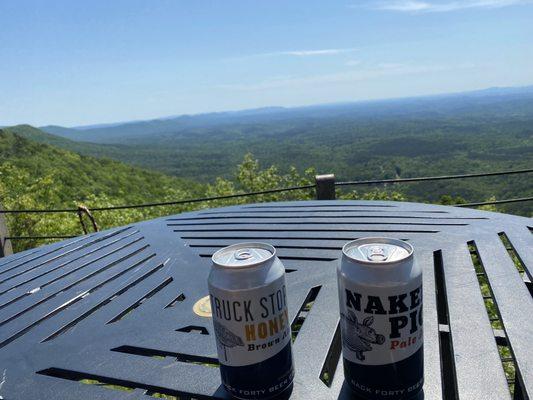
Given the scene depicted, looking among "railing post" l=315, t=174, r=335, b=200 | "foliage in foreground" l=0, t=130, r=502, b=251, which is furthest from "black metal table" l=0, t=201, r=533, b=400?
"foliage in foreground" l=0, t=130, r=502, b=251

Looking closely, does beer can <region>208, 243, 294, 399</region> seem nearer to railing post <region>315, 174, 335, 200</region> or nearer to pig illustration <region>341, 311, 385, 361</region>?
pig illustration <region>341, 311, 385, 361</region>

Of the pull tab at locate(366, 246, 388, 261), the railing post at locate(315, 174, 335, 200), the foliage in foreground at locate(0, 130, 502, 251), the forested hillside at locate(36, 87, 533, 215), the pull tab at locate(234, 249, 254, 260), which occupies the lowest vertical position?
the forested hillside at locate(36, 87, 533, 215)

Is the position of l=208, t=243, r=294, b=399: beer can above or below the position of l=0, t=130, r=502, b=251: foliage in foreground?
above

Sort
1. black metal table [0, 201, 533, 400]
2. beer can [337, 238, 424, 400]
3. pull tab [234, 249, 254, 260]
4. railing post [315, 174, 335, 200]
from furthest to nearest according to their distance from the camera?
railing post [315, 174, 335, 200] → black metal table [0, 201, 533, 400] → pull tab [234, 249, 254, 260] → beer can [337, 238, 424, 400]

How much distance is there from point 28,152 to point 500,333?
3842 centimetres

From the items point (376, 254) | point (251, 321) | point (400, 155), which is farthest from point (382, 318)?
point (400, 155)

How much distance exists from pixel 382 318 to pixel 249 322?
255 millimetres

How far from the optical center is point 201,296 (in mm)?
1558

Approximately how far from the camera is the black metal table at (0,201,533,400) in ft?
3.53

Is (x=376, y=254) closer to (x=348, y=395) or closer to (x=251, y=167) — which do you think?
(x=348, y=395)

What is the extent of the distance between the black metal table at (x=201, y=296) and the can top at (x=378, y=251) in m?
0.35

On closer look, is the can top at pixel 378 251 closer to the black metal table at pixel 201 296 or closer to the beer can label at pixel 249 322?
the beer can label at pixel 249 322

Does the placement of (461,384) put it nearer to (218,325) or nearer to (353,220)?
(218,325)

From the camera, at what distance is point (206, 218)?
2791 millimetres
